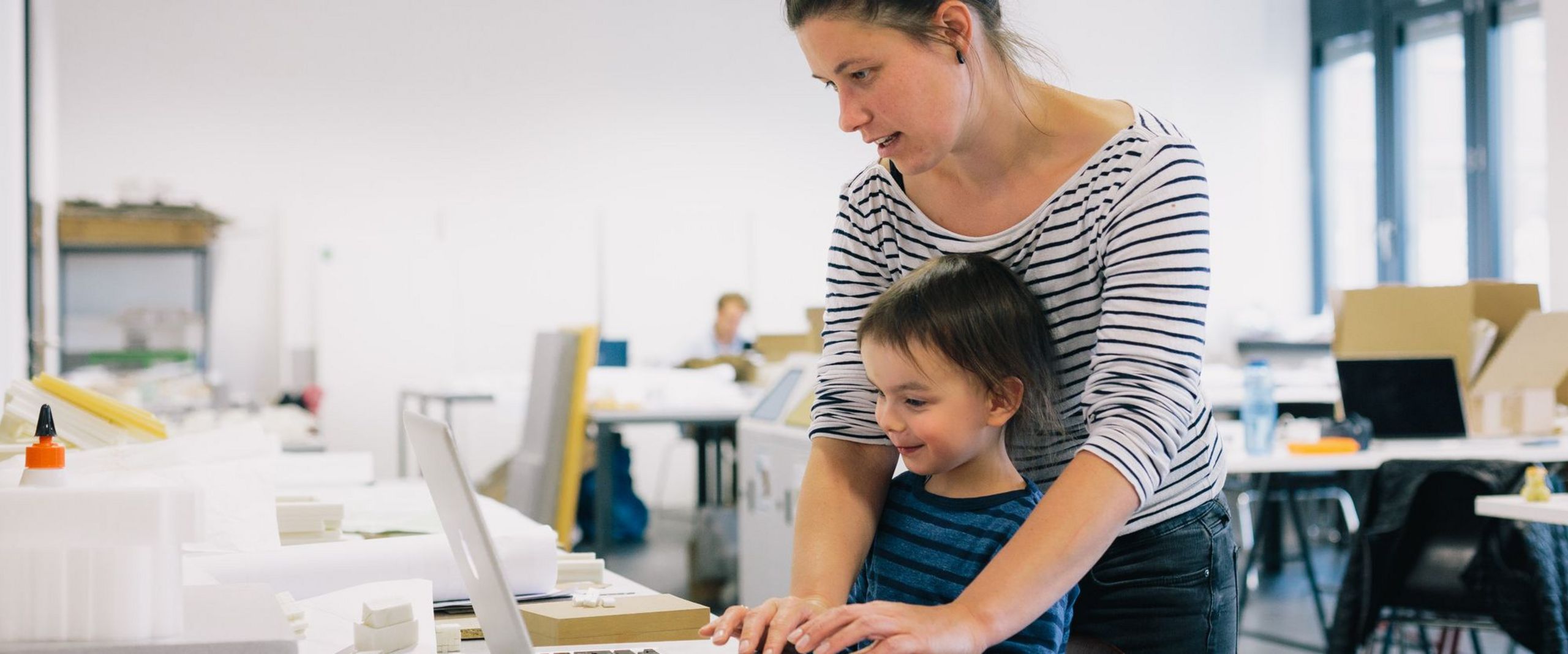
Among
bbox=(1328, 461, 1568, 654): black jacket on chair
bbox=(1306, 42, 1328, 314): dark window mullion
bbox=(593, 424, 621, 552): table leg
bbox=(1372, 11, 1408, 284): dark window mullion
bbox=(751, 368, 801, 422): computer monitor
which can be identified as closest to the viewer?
bbox=(1328, 461, 1568, 654): black jacket on chair

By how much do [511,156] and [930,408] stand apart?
6.95m

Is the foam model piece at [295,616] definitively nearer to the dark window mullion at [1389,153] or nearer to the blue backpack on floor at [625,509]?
the blue backpack on floor at [625,509]

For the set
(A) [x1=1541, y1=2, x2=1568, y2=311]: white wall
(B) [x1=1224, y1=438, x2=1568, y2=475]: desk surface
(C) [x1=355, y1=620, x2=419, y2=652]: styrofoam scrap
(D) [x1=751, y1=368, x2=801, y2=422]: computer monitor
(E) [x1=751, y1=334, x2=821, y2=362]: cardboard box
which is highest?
(A) [x1=1541, y1=2, x2=1568, y2=311]: white wall

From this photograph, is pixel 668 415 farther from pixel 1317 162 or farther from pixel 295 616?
pixel 1317 162

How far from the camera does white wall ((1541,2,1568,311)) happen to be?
4801 millimetres

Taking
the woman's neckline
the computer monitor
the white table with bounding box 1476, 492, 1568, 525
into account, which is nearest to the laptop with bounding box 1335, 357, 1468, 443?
the white table with bounding box 1476, 492, 1568, 525

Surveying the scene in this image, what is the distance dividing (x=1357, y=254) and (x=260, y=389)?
6.50 meters

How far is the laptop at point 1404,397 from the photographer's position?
374 cm

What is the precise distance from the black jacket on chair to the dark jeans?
6.23 feet

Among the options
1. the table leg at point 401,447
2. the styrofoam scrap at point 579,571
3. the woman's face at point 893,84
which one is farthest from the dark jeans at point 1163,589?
the table leg at point 401,447

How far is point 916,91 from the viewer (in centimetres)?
108

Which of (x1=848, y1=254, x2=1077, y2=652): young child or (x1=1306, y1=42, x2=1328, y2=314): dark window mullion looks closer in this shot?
(x1=848, y1=254, x2=1077, y2=652): young child

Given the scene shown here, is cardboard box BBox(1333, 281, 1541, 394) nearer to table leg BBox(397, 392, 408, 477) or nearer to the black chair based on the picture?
the black chair

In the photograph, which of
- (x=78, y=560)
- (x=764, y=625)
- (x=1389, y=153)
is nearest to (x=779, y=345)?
(x=1389, y=153)
